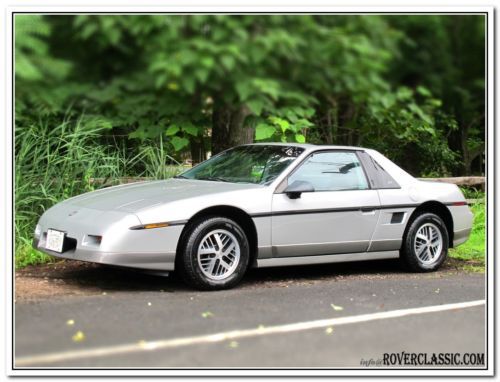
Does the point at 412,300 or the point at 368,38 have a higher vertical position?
the point at 368,38

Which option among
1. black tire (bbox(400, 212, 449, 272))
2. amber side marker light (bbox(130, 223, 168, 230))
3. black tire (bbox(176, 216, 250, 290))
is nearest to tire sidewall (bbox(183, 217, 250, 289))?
black tire (bbox(176, 216, 250, 290))

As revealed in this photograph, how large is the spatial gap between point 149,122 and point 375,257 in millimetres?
5082

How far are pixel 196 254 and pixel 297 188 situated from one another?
Result: 1.19 m

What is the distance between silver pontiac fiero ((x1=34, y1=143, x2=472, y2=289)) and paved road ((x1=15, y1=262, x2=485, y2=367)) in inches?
12.9

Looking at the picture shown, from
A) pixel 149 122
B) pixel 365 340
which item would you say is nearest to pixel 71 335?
pixel 365 340

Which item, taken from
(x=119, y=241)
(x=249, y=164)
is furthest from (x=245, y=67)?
(x=249, y=164)

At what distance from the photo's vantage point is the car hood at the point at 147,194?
20.5 ft

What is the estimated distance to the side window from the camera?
7.12 meters

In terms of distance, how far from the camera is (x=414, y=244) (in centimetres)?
770

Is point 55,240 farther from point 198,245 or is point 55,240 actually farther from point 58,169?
point 58,169

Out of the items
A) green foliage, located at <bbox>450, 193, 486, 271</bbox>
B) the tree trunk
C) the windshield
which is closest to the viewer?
the tree trunk

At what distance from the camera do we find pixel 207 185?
22.8 feet

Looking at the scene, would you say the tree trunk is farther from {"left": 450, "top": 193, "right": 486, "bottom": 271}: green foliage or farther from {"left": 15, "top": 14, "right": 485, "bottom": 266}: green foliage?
{"left": 450, "top": 193, "right": 486, "bottom": 271}: green foliage

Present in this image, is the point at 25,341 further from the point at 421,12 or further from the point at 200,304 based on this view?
the point at 421,12
